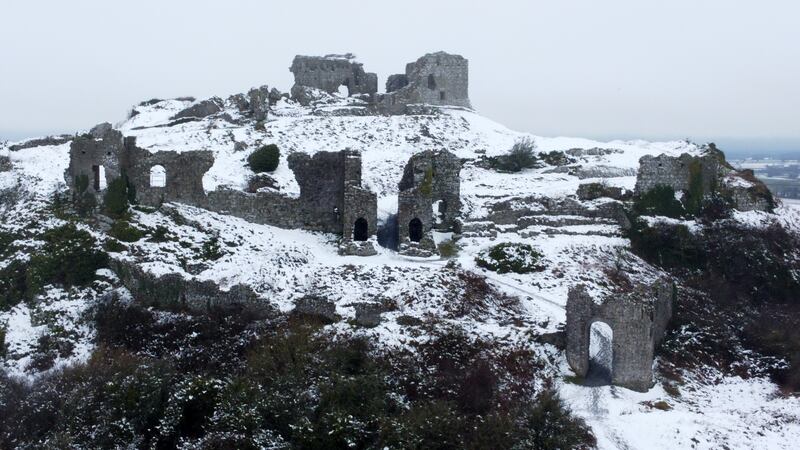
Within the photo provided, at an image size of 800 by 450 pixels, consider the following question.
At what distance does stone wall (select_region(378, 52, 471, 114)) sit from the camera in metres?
55.5

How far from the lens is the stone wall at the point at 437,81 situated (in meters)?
55.5

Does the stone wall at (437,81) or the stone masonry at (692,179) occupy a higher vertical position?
the stone wall at (437,81)

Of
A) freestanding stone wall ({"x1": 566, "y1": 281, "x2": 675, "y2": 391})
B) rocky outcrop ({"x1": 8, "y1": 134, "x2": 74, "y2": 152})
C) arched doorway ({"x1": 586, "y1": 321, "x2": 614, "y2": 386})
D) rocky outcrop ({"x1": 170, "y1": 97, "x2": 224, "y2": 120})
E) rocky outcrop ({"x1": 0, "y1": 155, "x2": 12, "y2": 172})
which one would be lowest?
arched doorway ({"x1": 586, "y1": 321, "x2": 614, "y2": 386})

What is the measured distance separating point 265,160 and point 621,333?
70.7ft

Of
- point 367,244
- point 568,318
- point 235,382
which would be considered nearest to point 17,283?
point 235,382

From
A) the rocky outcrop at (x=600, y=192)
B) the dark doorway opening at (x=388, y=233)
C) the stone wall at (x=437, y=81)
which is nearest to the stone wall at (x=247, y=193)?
the dark doorway opening at (x=388, y=233)

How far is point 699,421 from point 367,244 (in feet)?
51.1

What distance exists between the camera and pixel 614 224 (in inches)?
1478

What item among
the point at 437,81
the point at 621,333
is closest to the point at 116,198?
the point at 621,333

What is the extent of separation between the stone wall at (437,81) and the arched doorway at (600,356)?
2867cm

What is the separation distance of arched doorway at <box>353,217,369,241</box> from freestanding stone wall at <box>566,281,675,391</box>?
455 inches

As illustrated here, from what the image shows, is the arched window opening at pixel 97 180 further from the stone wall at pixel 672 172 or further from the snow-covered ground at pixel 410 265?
the stone wall at pixel 672 172

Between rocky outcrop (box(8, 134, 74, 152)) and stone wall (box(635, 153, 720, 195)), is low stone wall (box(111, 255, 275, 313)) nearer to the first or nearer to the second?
rocky outcrop (box(8, 134, 74, 152))

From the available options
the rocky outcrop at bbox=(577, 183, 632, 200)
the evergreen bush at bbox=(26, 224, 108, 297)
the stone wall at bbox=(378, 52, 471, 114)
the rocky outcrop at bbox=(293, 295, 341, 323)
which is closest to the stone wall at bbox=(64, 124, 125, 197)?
the evergreen bush at bbox=(26, 224, 108, 297)
